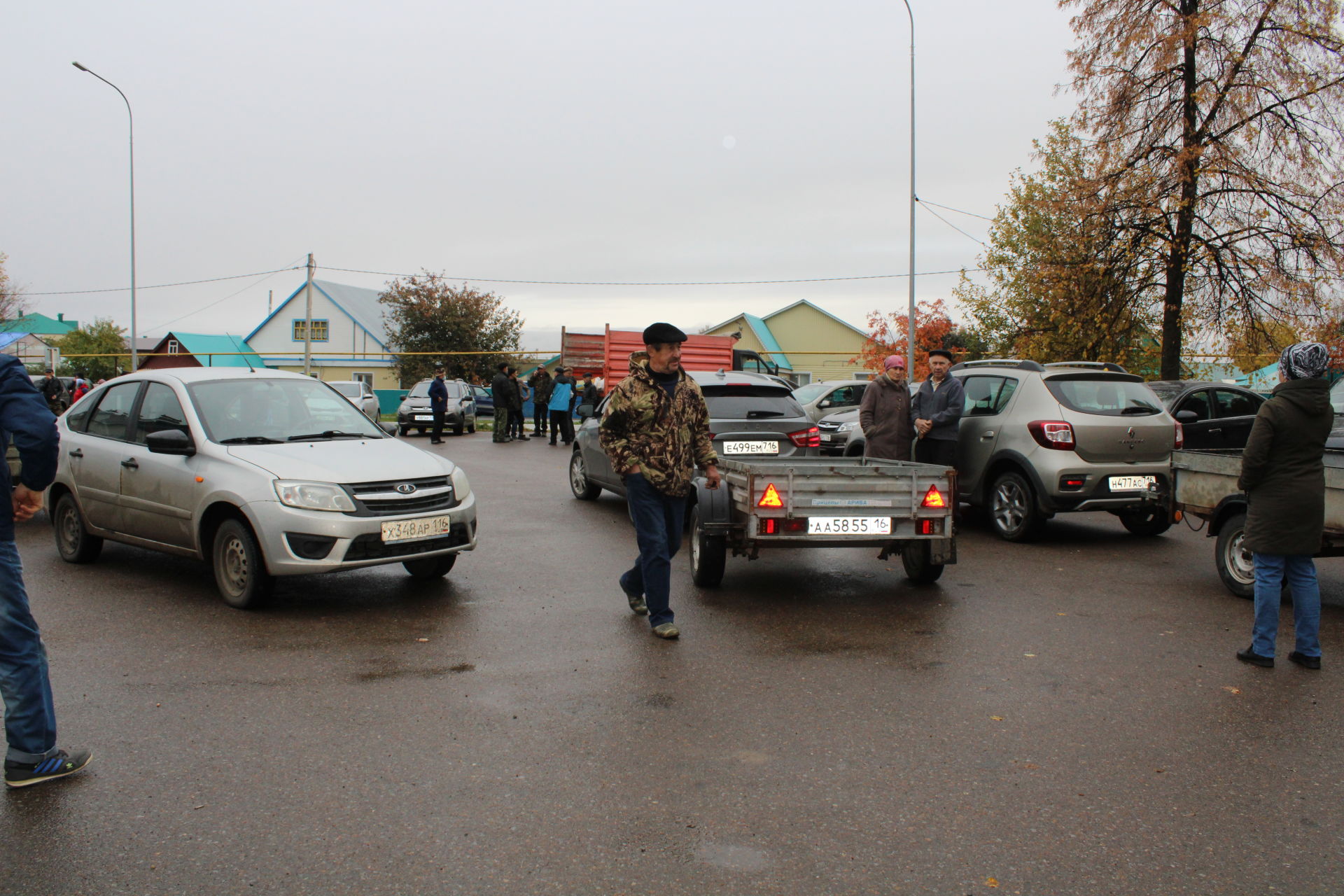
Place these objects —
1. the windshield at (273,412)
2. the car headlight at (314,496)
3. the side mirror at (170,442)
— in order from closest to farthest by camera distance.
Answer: the car headlight at (314,496)
the side mirror at (170,442)
the windshield at (273,412)

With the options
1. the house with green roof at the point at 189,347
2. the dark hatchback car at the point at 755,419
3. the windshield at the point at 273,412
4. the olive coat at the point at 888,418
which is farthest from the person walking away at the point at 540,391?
the house with green roof at the point at 189,347

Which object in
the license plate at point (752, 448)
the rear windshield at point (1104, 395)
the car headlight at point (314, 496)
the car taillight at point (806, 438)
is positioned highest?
the rear windshield at point (1104, 395)

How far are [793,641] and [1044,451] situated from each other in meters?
4.49

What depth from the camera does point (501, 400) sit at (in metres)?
23.8

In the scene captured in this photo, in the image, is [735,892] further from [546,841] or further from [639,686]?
[639,686]

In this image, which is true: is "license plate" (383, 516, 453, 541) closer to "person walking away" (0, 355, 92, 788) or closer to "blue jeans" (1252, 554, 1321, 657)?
"person walking away" (0, 355, 92, 788)

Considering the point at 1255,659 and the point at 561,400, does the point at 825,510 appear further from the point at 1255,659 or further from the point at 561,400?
the point at 561,400

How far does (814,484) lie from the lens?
691cm

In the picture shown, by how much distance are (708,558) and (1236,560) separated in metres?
3.84

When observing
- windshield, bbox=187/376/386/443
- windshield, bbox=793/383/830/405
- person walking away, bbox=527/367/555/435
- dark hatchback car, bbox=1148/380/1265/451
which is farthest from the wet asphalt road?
person walking away, bbox=527/367/555/435

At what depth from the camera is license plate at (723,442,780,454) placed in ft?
31.4

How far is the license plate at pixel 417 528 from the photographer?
6609 millimetres

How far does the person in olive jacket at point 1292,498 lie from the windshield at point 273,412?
5.89 meters

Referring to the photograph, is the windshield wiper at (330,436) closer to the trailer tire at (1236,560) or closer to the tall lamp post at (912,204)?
the trailer tire at (1236,560)
